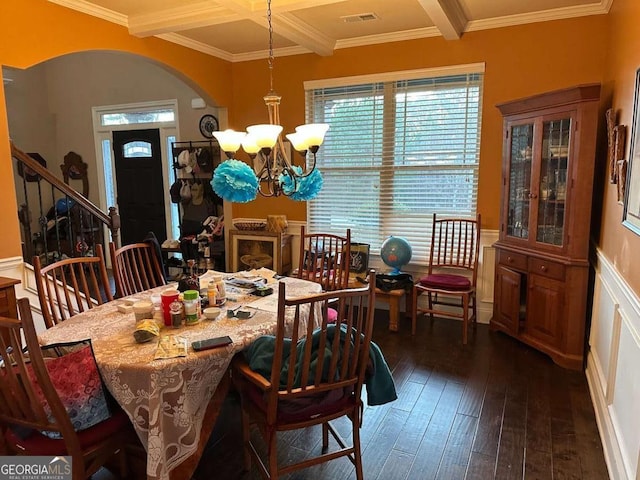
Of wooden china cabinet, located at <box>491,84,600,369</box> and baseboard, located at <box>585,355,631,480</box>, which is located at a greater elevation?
wooden china cabinet, located at <box>491,84,600,369</box>

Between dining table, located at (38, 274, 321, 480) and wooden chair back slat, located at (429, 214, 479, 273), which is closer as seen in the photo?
dining table, located at (38, 274, 321, 480)

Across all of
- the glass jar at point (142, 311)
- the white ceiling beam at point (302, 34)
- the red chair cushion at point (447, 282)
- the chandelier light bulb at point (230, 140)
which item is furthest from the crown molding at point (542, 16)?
the glass jar at point (142, 311)

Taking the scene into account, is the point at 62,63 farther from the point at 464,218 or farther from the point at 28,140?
the point at 464,218

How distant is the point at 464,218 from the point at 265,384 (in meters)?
2.95

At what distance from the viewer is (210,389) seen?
1.93 m

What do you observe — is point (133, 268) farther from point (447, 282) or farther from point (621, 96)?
point (621, 96)

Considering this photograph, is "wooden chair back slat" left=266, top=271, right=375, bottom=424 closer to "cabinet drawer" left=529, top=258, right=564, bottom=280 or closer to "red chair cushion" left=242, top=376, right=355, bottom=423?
"red chair cushion" left=242, top=376, right=355, bottom=423

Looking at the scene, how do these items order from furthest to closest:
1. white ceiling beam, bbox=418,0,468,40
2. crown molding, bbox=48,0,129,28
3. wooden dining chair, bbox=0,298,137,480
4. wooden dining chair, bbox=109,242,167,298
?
crown molding, bbox=48,0,129,28
white ceiling beam, bbox=418,0,468,40
wooden dining chair, bbox=109,242,167,298
wooden dining chair, bbox=0,298,137,480

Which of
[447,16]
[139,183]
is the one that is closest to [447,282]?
[447,16]

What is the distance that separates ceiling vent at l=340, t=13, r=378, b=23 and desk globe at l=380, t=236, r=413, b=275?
75.8 inches

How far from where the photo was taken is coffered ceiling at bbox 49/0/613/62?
10.8 ft

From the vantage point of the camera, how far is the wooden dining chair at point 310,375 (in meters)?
1.80
